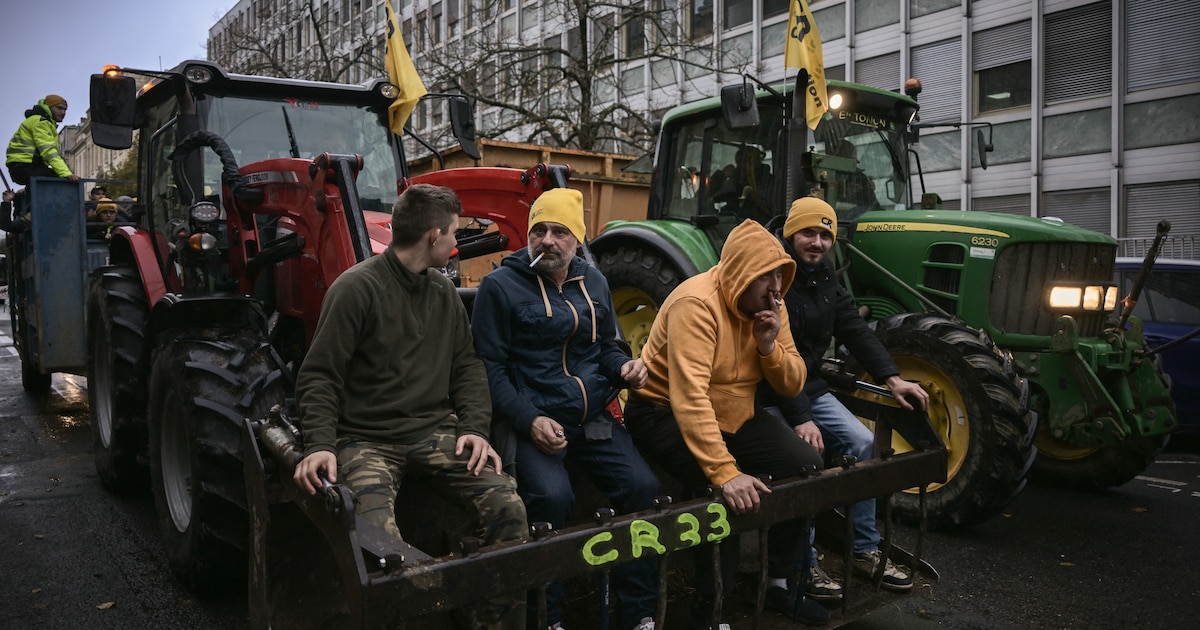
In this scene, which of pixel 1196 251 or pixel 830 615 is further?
pixel 1196 251

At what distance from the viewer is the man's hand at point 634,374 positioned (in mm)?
3736

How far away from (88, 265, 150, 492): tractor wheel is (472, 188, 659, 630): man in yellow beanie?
8.83 ft

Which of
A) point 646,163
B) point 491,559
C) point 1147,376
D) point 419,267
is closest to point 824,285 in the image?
point 419,267

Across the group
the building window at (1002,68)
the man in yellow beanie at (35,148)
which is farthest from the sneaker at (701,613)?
the building window at (1002,68)

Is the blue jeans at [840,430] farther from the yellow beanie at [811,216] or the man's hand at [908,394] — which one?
the yellow beanie at [811,216]

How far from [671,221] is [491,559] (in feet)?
17.3

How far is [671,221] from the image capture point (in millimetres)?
7738

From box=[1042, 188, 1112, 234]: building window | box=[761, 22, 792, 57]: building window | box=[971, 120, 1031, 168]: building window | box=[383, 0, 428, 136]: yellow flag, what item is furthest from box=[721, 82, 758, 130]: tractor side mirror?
box=[761, 22, 792, 57]: building window

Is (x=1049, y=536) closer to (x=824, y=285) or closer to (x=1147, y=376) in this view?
(x=1147, y=376)

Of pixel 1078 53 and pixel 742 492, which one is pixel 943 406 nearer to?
pixel 742 492

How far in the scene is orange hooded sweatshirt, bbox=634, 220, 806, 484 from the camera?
3516mm

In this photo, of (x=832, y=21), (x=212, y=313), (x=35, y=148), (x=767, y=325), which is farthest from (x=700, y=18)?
(x=767, y=325)

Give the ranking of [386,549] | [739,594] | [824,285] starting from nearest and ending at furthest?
[386,549], [739,594], [824,285]

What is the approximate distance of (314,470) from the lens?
2951 mm
